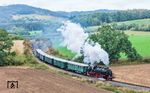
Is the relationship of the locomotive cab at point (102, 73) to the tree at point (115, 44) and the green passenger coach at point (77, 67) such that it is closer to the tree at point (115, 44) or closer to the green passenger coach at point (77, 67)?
the green passenger coach at point (77, 67)

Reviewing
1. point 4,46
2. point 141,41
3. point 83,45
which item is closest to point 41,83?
point 83,45

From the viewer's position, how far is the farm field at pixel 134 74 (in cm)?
6319

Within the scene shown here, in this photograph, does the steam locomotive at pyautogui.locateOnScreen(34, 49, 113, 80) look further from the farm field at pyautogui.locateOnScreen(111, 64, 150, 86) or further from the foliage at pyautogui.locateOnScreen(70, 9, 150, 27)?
the foliage at pyautogui.locateOnScreen(70, 9, 150, 27)

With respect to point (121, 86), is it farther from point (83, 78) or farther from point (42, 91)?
point (42, 91)

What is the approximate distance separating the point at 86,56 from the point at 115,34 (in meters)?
15.0

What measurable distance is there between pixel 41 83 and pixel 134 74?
21336mm

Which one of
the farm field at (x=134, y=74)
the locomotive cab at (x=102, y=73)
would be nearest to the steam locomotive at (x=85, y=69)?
the locomotive cab at (x=102, y=73)

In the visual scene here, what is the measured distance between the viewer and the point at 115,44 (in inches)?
3329

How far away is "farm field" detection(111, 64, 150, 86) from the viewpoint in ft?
207

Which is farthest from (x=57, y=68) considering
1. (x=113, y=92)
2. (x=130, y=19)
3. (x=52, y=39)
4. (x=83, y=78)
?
(x=130, y=19)

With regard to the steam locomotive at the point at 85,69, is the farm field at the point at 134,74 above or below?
below

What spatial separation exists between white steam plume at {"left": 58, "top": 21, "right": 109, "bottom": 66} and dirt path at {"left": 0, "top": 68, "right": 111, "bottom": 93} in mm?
10044

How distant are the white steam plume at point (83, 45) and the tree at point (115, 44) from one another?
3.56m

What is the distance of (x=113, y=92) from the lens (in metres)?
49.3
